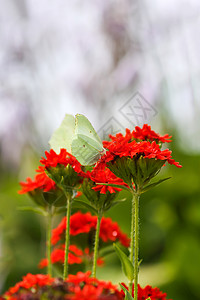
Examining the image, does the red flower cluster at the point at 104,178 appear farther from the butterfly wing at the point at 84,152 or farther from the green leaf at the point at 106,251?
the green leaf at the point at 106,251

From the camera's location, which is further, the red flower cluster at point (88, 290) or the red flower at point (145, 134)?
the red flower at point (145, 134)

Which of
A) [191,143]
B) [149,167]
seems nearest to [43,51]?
[191,143]

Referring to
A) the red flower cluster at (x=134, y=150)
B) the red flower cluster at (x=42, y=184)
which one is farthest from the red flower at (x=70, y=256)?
the red flower cluster at (x=134, y=150)

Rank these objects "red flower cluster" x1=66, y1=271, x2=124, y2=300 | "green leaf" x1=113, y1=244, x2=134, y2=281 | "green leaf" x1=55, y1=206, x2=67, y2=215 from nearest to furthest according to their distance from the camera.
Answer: "red flower cluster" x1=66, y1=271, x2=124, y2=300 < "green leaf" x1=113, y1=244, x2=134, y2=281 < "green leaf" x1=55, y1=206, x2=67, y2=215

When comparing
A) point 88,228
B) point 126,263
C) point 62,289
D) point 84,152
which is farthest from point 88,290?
point 88,228

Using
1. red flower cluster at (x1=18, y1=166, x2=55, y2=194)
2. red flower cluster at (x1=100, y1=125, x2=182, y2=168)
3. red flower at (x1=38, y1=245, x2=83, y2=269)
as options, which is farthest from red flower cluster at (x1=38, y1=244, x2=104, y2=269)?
red flower cluster at (x1=100, y1=125, x2=182, y2=168)

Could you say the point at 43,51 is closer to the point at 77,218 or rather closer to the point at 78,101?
the point at 78,101

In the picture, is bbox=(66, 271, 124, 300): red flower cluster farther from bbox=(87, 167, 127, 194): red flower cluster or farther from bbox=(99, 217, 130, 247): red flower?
bbox=(99, 217, 130, 247): red flower
